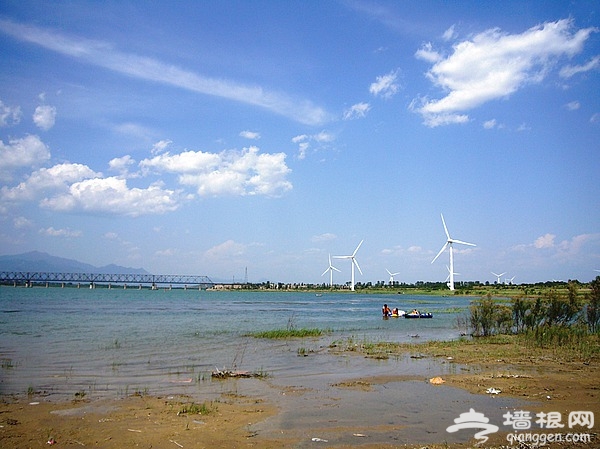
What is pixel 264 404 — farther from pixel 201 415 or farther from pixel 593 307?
pixel 593 307

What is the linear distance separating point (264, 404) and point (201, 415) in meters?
2.17

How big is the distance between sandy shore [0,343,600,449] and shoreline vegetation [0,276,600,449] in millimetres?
23

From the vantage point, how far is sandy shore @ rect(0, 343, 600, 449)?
10.6 m

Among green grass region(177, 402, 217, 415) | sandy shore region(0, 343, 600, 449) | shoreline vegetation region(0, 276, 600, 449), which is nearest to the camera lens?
sandy shore region(0, 343, 600, 449)

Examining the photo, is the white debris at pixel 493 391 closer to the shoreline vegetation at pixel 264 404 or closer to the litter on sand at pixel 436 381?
the shoreline vegetation at pixel 264 404

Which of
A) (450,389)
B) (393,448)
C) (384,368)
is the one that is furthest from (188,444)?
(384,368)

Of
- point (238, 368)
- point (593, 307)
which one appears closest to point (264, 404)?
point (238, 368)

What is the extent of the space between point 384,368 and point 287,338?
1365cm

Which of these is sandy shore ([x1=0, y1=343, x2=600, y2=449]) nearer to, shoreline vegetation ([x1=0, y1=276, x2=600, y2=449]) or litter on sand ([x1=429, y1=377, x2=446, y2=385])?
shoreline vegetation ([x1=0, y1=276, x2=600, y2=449])

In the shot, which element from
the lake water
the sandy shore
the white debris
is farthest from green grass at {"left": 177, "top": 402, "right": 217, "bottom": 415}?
the white debris

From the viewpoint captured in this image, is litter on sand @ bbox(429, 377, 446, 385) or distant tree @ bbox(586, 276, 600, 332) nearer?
litter on sand @ bbox(429, 377, 446, 385)

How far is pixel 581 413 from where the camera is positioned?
39.4 feet

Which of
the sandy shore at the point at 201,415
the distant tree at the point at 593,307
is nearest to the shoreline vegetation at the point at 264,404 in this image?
the sandy shore at the point at 201,415

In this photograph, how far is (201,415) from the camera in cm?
1280
